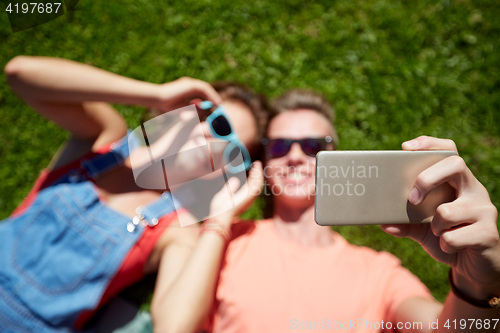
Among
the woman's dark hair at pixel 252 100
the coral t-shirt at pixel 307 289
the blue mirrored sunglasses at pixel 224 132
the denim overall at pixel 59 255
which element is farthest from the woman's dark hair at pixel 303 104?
the denim overall at pixel 59 255

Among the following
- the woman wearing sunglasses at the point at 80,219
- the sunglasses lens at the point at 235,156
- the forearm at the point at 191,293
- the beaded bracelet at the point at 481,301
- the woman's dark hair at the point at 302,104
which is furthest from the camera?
A: the woman's dark hair at the point at 302,104

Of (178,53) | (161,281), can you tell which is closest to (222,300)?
(161,281)

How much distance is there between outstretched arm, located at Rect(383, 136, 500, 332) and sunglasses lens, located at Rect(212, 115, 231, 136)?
→ 4.56 feet

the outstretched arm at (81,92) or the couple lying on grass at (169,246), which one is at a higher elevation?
the outstretched arm at (81,92)

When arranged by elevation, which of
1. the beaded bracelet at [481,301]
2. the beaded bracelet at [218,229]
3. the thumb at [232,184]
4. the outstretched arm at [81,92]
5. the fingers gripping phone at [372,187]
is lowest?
the beaded bracelet at [218,229]

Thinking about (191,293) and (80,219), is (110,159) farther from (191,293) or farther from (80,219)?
(191,293)

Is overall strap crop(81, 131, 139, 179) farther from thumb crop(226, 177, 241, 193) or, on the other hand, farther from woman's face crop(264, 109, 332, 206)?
woman's face crop(264, 109, 332, 206)

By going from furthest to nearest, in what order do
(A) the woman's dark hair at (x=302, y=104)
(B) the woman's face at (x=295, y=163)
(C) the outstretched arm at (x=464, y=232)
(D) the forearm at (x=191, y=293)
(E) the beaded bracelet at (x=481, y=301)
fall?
(A) the woman's dark hair at (x=302, y=104) < (B) the woman's face at (x=295, y=163) < (D) the forearm at (x=191, y=293) < (E) the beaded bracelet at (x=481, y=301) < (C) the outstretched arm at (x=464, y=232)

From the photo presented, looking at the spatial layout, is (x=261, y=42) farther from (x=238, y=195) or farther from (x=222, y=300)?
(x=222, y=300)

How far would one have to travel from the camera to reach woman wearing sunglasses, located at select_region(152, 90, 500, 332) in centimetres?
133

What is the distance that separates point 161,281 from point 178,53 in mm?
2489

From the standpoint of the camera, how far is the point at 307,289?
2.14m

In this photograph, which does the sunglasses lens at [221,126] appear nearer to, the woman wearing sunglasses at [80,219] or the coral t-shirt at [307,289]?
the woman wearing sunglasses at [80,219]

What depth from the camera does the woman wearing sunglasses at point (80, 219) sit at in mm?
2094
